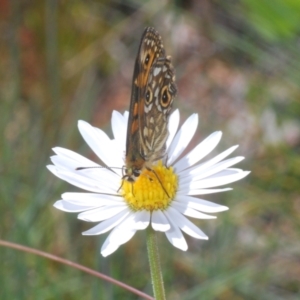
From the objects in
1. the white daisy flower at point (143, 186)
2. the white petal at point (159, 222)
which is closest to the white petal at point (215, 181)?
the white daisy flower at point (143, 186)

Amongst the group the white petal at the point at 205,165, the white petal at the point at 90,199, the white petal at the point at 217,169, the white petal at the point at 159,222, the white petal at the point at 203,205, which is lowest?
the white petal at the point at 159,222

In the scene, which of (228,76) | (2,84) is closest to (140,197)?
(2,84)

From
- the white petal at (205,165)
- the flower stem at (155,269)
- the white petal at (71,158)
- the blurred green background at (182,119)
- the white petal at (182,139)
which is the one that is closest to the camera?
the flower stem at (155,269)

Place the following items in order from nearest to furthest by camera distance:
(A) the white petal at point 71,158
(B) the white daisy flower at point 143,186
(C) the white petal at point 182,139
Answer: (B) the white daisy flower at point 143,186, (A) the white petal at point 71,158, (C) the white petal at point 182,139

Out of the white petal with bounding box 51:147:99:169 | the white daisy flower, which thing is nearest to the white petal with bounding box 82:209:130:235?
the white daisy flower

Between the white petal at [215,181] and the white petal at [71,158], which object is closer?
the white petal at [215,181]

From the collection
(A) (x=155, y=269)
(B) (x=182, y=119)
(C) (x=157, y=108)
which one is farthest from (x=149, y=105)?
(B) (x=182, y=119)

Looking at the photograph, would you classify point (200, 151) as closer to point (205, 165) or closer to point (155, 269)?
point (205, 165)

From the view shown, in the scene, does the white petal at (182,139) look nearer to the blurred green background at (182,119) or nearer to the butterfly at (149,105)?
the butterfly at (149,105)

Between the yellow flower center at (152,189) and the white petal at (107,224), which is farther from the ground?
the yellow flower center at (152,189)
